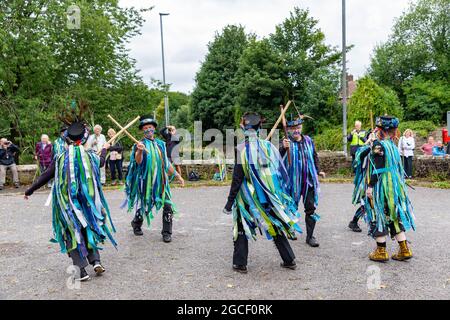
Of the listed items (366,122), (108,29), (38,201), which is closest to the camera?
(38,201)

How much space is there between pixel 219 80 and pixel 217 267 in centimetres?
2776

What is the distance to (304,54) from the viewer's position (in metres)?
27.0

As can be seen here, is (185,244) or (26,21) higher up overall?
(26,21)

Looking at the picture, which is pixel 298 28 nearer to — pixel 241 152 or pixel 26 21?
pixel 26 21

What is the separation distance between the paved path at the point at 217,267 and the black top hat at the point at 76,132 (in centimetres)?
149

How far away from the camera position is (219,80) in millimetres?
31938

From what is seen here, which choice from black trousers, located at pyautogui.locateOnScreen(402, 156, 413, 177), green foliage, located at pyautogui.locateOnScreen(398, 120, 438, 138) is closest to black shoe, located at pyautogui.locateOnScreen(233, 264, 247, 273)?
black trousers, located at pyautogui.locateOnScreen(402, 156, 413, 177)

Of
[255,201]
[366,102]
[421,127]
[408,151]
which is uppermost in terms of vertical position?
[366,102]

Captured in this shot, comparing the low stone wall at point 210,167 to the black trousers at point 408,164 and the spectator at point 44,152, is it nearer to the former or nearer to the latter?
the spectator at point 44,152

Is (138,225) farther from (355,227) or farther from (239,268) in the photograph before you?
(355,227)

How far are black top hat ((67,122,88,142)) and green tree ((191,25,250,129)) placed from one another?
A: 2606cm

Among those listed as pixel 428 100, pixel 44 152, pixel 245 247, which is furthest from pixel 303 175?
pixel 428 100
